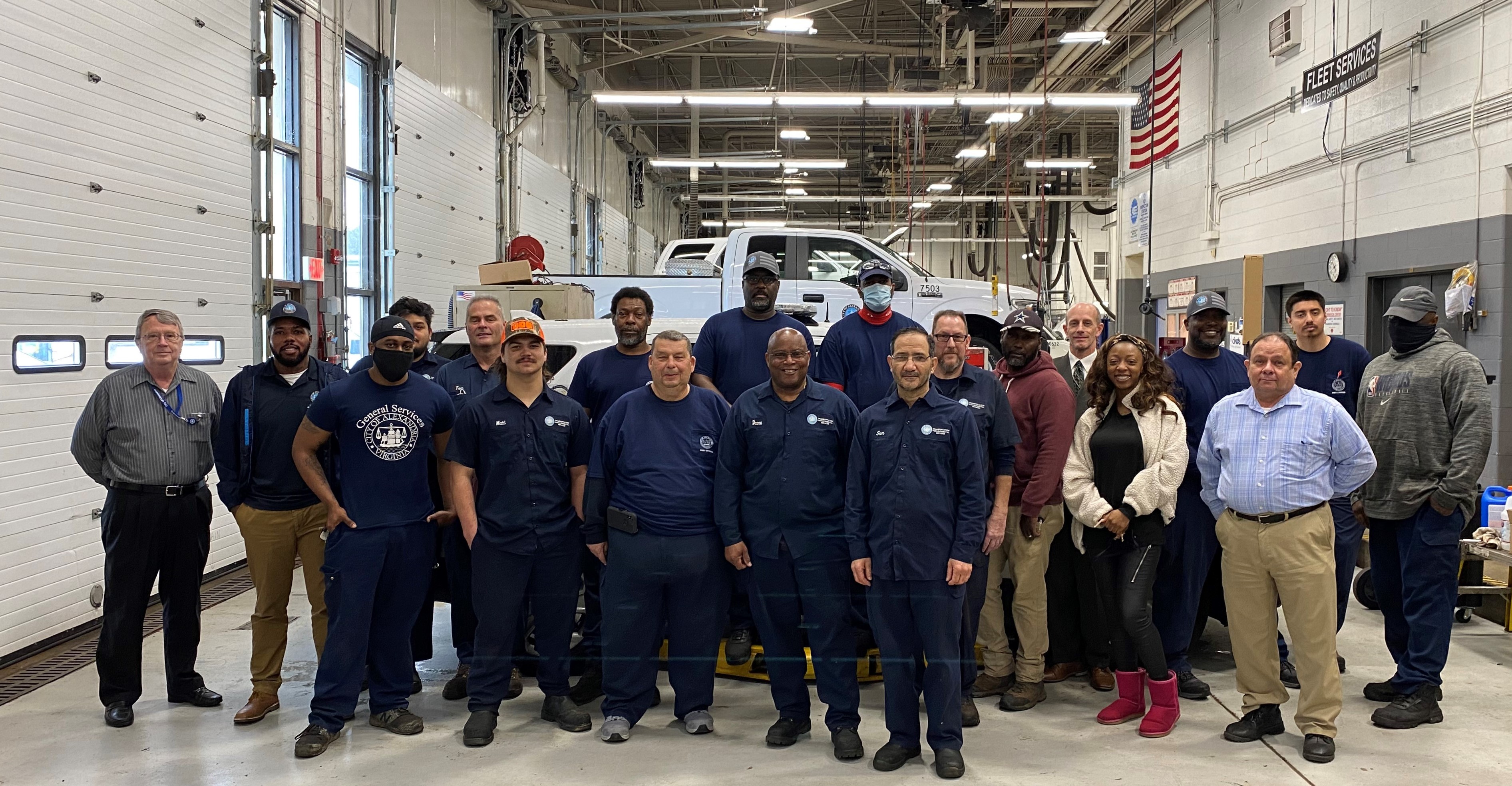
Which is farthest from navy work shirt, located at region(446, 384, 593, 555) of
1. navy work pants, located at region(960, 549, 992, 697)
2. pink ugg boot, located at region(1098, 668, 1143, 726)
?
pink ugg boot, located at region(1098, 668, 1143, 726)

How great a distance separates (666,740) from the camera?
14.3 feet

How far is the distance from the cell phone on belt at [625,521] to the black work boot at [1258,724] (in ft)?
8.82

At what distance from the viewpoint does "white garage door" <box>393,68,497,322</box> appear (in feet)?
35.6

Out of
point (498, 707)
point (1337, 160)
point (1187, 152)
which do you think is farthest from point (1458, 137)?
point (498, 707)

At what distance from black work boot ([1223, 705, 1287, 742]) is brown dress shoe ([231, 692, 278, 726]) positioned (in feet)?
13.9

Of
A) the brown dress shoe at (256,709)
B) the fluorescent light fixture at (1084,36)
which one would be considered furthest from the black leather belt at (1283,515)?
the fluorescent light fixture at (1084,36)

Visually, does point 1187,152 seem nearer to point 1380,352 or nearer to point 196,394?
point 1380,352

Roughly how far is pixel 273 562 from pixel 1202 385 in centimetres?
448

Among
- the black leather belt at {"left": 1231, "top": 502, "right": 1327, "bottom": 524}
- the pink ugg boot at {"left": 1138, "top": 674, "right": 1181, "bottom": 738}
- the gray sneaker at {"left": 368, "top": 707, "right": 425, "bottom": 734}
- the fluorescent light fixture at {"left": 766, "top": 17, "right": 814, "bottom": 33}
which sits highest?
the fluorescent light fixture at {"left": 766, "top": 17, "right": 814, "bottom": 33}

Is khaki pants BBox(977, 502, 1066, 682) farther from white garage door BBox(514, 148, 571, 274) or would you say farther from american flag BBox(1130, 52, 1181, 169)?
american flag BBox(1130, 52, 1181, 169)

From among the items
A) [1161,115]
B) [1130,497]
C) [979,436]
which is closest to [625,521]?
[979,436]

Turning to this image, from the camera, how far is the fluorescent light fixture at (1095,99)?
12.1m

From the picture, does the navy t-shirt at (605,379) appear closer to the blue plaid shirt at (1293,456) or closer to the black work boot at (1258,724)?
the blue plaid shirt at (1293,456)

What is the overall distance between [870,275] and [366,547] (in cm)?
268
